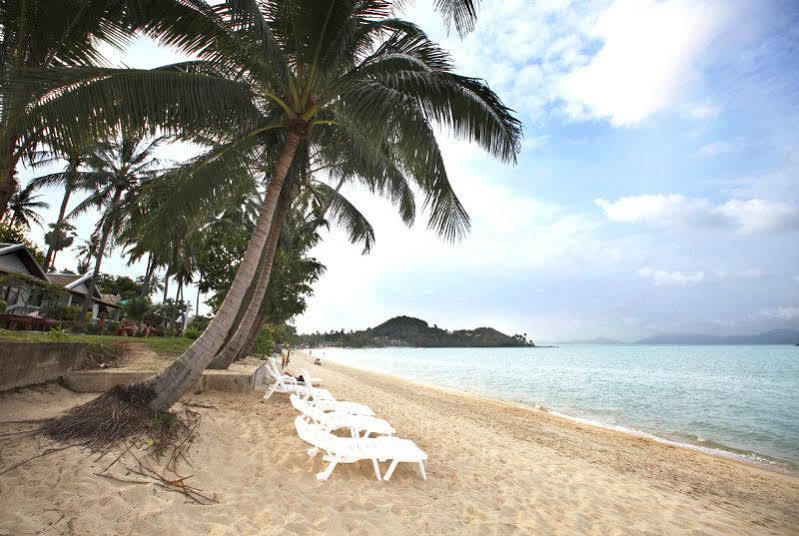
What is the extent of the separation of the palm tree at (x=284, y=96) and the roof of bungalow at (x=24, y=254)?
1765cm

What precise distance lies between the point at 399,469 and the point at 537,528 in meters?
1.77

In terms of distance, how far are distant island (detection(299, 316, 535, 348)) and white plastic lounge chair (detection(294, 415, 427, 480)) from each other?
15566 centimetres

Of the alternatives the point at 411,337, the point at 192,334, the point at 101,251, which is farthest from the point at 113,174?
the point at 411,337

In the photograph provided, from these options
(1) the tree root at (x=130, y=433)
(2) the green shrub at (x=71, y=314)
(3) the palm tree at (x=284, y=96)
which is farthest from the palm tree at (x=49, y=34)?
(2) the green shrub at (x=71, y=314)

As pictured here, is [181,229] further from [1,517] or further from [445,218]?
[1,517]

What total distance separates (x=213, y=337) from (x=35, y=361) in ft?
11.8

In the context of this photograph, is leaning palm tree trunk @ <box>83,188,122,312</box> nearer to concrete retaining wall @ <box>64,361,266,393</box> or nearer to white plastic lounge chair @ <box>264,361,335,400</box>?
concrete retaining wall @ <box>64,361,266,393</box>

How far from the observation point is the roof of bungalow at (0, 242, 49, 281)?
1798cm

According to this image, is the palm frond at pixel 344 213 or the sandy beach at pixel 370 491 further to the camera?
the palm frond at pixel 344 213

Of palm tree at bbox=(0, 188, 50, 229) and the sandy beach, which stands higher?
palm tree at bbox=(0, 188, 50, 229)

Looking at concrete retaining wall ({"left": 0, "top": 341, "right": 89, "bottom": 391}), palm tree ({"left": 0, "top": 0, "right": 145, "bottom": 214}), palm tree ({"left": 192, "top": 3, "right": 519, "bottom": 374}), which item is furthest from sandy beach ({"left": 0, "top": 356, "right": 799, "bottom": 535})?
palm tree ({"left": 192, "top": 3, "right": 519, "bottom": 374})

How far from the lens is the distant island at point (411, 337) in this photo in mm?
161125

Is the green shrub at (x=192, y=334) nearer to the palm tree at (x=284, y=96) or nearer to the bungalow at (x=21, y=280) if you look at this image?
the bungalow at (x=21, y=280)

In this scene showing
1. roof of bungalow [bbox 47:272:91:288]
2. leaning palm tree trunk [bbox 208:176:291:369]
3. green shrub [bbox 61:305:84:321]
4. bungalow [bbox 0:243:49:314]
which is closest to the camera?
leaning palm tree trunk [bbox 208:176:291:369]
